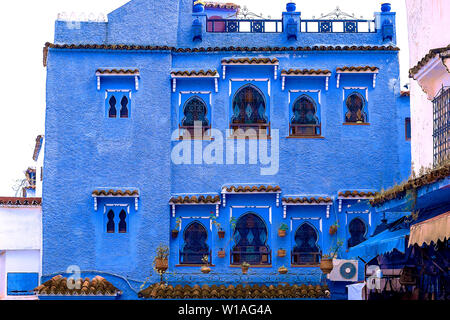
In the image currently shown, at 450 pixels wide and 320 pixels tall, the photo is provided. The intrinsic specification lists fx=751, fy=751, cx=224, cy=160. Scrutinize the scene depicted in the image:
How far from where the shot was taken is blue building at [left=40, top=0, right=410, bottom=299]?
22.0m

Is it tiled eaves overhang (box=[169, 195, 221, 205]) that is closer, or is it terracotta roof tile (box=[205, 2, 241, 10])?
tiled eaves overhang (box=[169, 195, 221, 205])

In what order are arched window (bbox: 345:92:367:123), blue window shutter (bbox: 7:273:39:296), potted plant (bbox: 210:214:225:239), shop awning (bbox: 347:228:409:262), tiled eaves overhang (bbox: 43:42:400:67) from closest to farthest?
shop awning (bbox: 347:228:409:262) → potted plant (bbox: 210:214:225:239) → tiled eaves overhang (bbox: 43:42:400:67) → arched window (bbox: 345:92:367:123) → blue window shutter (bbox: 7:273:39:296)

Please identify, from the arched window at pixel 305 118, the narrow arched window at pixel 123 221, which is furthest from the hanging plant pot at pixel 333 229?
the narrow arched window at pixel 123 221

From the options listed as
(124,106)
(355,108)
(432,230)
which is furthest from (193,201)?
(432,230)

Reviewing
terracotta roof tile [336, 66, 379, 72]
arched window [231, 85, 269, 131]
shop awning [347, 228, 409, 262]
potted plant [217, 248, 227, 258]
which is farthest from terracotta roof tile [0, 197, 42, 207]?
shop awning [347, 228, 409, 262]

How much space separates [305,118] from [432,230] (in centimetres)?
1012

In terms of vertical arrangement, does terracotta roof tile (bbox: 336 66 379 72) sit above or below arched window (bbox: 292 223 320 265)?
above

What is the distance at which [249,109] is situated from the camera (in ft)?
75.0

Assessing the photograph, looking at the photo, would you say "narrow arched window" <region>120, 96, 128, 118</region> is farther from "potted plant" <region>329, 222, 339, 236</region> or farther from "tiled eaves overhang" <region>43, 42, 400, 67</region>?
"potted plant" <region>329, 222, 339, 236</region>

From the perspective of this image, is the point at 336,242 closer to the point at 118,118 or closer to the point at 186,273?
the point at 186,273

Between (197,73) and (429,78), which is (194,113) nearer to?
(197,73)

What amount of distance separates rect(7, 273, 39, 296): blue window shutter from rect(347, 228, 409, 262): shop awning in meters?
10.8

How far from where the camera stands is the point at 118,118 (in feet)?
74.1

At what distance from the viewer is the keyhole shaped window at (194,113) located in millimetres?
22734
